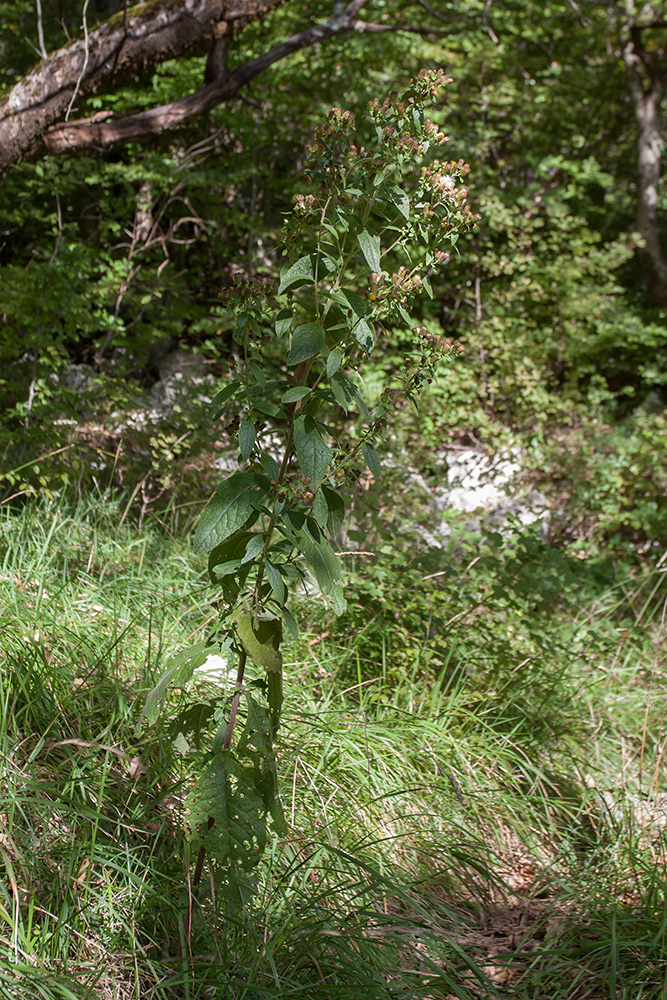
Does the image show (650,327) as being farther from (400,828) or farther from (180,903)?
(180,903)

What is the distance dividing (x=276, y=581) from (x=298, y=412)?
1.15 feet

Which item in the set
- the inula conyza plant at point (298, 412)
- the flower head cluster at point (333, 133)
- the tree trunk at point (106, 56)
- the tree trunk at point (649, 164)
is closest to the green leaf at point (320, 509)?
the inula conyza plant at point (298, 412)

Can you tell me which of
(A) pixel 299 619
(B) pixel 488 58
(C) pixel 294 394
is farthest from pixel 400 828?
A: (B) pixel 488 58

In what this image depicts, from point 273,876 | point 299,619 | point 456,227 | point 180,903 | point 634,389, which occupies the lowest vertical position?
point 634,389

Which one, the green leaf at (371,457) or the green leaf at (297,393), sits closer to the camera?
the green leaf at (297,393)

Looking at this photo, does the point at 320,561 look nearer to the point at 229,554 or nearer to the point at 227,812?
the point at 229,554

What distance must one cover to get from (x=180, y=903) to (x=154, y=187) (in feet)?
19.6

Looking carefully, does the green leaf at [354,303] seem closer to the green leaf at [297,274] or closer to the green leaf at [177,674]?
the green leaf at [297,274]

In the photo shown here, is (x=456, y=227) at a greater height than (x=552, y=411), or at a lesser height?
greater

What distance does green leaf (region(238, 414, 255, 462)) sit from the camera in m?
1.48

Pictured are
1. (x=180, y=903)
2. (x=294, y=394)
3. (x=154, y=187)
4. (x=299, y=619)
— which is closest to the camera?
(x=294, y=394)

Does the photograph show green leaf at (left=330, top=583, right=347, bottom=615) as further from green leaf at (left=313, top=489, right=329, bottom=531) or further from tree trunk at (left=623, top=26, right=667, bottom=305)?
tree trunk at (left=623, top=26, right=667, bottom=305)

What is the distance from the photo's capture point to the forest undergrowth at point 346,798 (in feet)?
5.29

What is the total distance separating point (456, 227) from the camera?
1.62m
